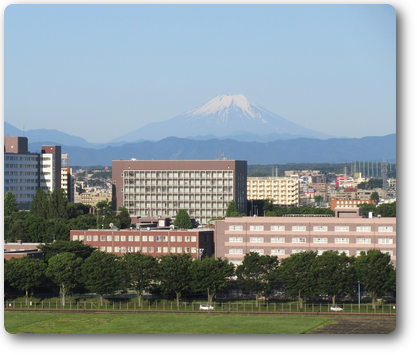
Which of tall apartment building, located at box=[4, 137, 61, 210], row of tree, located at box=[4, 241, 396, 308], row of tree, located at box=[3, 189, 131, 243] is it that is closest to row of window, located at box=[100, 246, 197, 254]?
row of tree, located at box=[3, 189, 131, 243]

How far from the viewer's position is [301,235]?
40312 mm

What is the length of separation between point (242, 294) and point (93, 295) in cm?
669

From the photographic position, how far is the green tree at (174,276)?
3691cm

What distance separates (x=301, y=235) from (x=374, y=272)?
5453 millimetres

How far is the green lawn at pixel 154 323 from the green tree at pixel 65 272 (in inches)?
119

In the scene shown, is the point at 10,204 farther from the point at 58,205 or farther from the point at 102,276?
the point at 102,276

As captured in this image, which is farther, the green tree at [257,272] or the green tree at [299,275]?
the green tree at [257,272]

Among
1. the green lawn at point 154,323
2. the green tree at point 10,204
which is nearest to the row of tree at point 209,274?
the green lawn at point 154,323

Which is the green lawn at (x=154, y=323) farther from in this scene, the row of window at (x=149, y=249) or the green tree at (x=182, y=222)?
the green tree at (x=182, y=222)

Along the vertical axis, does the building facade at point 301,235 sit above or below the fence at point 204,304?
above

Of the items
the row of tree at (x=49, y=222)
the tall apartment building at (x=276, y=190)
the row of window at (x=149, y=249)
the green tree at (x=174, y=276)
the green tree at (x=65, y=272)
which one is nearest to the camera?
the green tree at (x=174, y=276)

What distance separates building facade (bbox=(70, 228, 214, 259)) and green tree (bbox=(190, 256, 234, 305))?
239 inches
